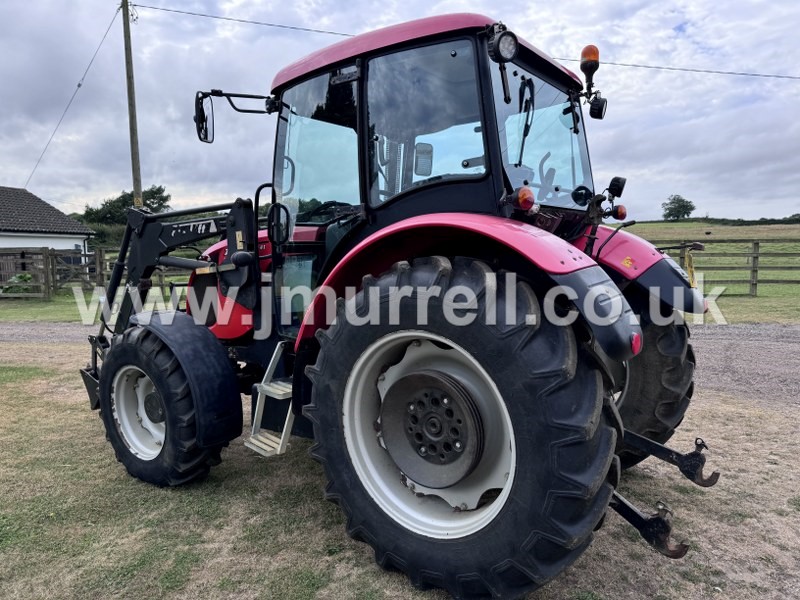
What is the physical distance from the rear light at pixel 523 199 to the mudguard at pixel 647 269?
0.92 meters

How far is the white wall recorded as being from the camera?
26589 millimetres

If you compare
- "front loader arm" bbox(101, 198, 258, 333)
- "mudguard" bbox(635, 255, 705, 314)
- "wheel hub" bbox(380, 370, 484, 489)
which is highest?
"front loader arm" bbox(101, 198, 258, 333)

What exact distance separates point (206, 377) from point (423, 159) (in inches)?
70.9

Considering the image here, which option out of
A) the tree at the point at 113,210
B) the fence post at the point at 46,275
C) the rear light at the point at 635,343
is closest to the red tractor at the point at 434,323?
the rear light at the point at 635,343

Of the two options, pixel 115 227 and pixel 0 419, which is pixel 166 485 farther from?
pixel 115 227

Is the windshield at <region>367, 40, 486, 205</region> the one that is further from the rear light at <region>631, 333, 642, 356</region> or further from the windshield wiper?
the rear light at <region>631, 333, 642, 356</region>

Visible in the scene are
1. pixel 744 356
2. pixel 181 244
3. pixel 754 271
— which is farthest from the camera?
pixel 754 271

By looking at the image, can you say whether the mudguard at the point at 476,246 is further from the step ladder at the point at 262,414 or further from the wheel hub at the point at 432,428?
the wheel hub at the point at 432,428

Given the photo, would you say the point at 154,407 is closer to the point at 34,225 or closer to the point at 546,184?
the point at 546,184

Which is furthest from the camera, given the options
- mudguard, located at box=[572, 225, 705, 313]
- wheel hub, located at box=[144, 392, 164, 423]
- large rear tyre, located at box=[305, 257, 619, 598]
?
wheel hub, located at box=[144, 392, 164, 423]

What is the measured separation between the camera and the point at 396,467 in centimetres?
269

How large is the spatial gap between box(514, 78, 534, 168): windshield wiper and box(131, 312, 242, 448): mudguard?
2.15 m

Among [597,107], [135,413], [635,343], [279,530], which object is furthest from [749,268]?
[135,413]

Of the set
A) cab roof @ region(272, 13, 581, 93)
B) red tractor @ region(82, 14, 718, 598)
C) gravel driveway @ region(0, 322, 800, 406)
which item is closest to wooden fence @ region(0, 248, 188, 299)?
gravel driveway @ region(0, 322, 800, 406)
